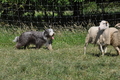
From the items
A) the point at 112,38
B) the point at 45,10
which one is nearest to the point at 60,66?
the point at 112,38

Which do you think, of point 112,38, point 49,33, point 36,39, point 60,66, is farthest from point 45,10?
point 60,66

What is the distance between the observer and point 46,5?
13484mm

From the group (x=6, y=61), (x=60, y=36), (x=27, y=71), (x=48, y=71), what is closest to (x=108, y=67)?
(x=48, y=71)

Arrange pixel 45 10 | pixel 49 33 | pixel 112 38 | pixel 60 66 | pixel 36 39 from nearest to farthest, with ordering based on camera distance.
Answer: pixel 60 66, pixel 112 38, pixel 49 33, pixel 36 39, pixel 45 10

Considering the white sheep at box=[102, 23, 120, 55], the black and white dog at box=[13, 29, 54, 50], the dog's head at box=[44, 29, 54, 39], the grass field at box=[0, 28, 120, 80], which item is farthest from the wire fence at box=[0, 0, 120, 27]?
the white sheep at box=[102, 23, 120, 55]

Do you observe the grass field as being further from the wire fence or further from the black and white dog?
the wire fence

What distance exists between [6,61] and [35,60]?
2.53 ft

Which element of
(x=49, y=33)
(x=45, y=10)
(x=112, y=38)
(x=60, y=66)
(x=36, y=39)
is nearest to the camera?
(x=60, y=66)

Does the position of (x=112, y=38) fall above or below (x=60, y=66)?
above

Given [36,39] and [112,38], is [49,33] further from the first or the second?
[112,38]

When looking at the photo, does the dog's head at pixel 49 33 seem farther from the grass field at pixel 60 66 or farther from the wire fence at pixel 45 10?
the wire fence at pixel 45 10

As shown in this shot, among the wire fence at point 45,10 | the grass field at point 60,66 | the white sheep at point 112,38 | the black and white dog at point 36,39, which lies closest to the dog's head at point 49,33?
the black and white dog at point 36,39

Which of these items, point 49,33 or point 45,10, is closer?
point 49,33

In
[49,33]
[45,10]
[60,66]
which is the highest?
[45,10]
